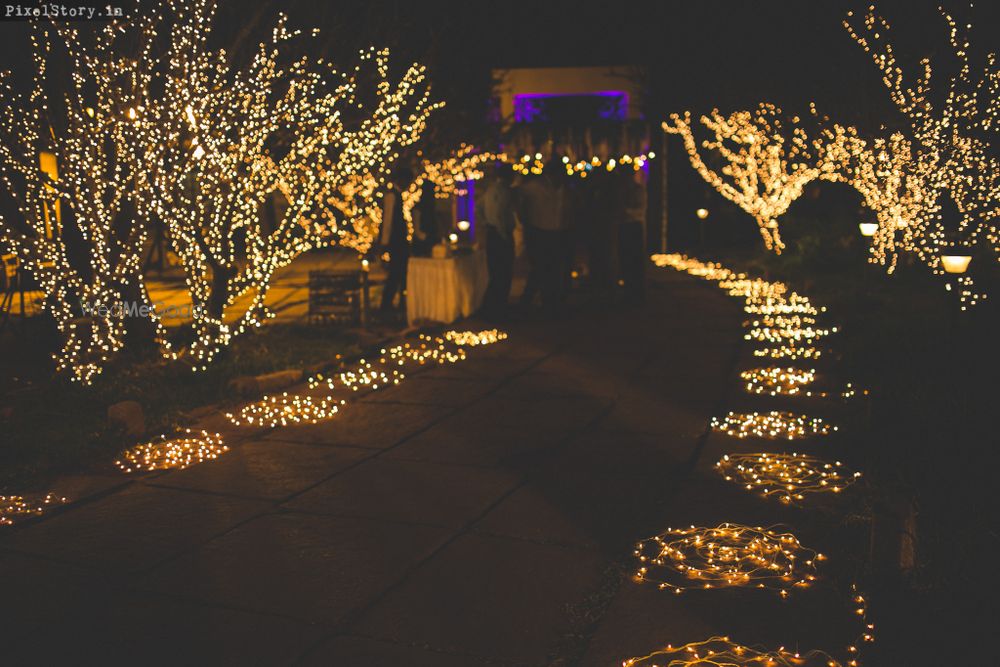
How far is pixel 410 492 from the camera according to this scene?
5246mm

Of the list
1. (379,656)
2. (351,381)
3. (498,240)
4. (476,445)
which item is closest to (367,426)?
(476,445)

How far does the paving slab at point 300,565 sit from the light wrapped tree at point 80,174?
12.7 feet

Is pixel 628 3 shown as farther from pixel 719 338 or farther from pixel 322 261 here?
pixel 719 338

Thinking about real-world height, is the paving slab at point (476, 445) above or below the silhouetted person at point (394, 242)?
below

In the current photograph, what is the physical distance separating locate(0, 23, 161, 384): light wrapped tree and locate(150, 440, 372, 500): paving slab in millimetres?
2462

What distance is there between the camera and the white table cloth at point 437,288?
435 inches

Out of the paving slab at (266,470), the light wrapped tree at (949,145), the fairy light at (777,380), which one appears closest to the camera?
the paving slab at (266,470)

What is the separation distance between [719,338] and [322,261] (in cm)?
1172

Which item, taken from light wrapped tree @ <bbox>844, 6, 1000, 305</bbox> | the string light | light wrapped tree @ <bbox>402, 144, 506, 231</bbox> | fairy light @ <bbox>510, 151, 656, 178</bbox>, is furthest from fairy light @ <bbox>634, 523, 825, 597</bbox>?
light wrapped tree @ <bbox>402, 144, 506, 231</bbox>

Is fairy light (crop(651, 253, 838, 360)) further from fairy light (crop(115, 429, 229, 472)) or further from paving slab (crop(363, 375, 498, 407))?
fairy light (crop(115, 429, 229, 472))

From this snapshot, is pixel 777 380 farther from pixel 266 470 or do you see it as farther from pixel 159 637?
pixel 159 637

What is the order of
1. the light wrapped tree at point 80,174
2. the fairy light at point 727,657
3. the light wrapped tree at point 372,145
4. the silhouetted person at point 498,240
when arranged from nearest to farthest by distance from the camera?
the fairy light at point 727,657
the light wrapped tree at point 80,174
the light wrapped tree at point 372,145
the silhouetted person at point 498,240

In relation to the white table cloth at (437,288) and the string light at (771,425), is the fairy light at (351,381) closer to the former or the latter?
the white table cloth at (437,288)

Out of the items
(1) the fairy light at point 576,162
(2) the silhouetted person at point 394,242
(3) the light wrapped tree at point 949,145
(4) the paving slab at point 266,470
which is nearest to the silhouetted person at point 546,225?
(2) the silhouetted person at point 394,242
